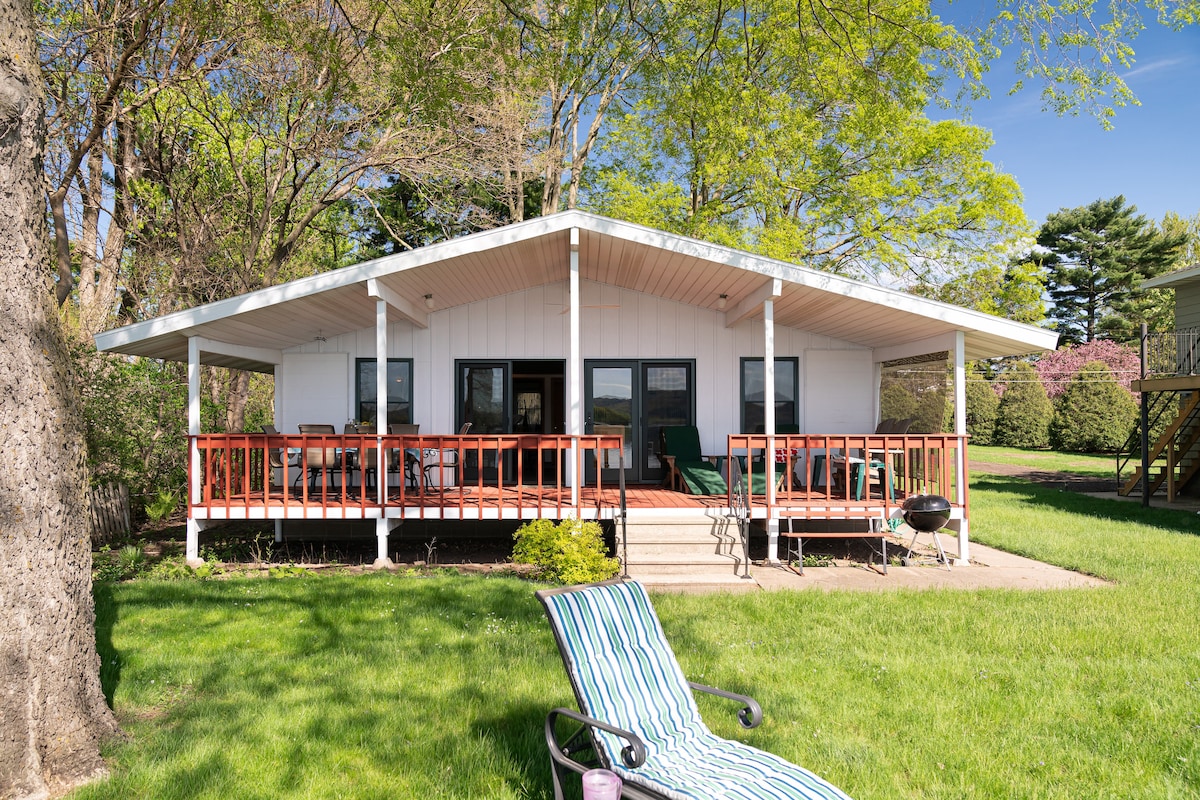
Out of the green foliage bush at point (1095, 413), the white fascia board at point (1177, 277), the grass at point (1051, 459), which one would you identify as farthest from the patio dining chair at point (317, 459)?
the green foliage bush at point (1095, 413)

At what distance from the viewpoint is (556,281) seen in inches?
423

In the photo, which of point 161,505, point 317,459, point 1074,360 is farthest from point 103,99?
point 1074,360

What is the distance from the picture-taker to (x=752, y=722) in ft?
10.1

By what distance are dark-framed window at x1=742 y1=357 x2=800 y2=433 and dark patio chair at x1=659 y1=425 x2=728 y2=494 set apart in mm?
905

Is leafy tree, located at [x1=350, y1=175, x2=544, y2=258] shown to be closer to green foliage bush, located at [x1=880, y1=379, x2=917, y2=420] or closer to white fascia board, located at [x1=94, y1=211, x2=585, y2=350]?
white fascia board, located at [x1=94, y1=211, x2=585, y2=350]

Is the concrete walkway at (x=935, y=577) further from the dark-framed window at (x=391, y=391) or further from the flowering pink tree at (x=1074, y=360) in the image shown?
the flowering pink tree at (x=1074, y=360)

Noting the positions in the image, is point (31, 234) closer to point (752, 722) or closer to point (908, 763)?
point (752, 722)

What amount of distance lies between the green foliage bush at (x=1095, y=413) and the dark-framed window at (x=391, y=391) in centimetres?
2410

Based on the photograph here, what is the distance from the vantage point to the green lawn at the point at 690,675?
3268 millimetres

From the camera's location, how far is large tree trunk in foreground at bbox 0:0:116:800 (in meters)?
3.03

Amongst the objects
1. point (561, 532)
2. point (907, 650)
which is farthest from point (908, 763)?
point (561, 532)

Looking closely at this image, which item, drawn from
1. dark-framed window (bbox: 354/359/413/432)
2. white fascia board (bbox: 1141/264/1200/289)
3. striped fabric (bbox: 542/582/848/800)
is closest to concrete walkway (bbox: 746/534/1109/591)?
striped fabric (bbox: 542/582/848/800)

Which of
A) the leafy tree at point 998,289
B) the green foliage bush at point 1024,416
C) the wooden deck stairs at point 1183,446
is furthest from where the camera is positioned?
the green foliage bush at point 1024,416

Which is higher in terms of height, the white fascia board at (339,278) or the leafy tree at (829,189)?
the leafy tree at (829,189)
